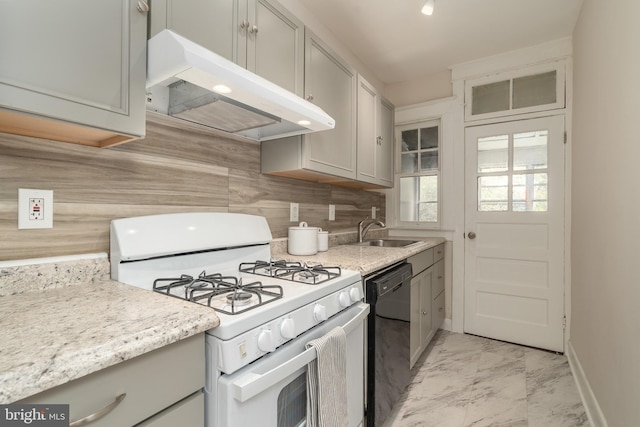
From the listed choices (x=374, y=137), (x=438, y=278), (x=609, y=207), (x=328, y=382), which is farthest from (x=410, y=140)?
(x=328, y=382)

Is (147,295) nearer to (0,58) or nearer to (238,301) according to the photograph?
(238,301)

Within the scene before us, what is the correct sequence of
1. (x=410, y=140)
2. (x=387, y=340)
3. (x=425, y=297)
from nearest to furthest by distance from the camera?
(x=387, y=340)
(x=425, y=297)
(x=410, y=140)

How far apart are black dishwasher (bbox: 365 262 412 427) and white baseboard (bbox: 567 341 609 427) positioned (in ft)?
3.06

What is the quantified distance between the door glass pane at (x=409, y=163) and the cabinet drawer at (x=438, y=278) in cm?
97

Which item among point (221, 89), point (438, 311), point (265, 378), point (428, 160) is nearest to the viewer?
point (265, 378)

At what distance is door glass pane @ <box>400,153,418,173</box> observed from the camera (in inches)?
126

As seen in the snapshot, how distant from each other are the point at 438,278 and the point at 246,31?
2.39 meters

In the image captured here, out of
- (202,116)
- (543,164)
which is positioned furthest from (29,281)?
(543,164)

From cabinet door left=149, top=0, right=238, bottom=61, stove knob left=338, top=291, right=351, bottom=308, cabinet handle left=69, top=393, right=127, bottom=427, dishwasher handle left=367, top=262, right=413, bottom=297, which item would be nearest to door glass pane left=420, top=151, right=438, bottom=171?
dishwasher handle left=367, top=262, right=413, bottom=297

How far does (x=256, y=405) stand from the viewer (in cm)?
83

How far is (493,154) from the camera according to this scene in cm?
278

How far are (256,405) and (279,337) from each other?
18cm

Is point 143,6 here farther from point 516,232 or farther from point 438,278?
point 516,232

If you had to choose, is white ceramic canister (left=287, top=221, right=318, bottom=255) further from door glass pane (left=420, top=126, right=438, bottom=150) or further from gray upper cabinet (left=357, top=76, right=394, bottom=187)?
door glass pane (left=420, top=126, right=438, bottom=150)
